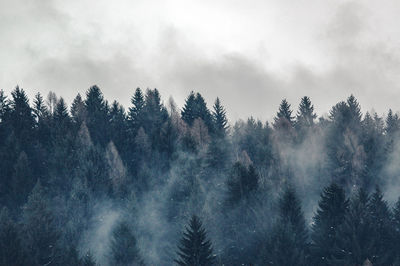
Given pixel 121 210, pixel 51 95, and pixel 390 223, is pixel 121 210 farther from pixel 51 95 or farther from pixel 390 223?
pixel 51 95

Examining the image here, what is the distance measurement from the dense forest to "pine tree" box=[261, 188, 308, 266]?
0.48 ft

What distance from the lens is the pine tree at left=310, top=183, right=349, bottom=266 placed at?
205ft

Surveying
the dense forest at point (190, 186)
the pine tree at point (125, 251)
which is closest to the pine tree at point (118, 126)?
the dense forest at point (190, 186)

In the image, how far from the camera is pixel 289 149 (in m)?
102

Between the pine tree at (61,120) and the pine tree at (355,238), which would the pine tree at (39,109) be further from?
the pine tree at (355,238)

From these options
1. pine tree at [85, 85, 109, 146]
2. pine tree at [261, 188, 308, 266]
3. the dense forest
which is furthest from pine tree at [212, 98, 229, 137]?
pine tree at [261, 188, 308, 266]

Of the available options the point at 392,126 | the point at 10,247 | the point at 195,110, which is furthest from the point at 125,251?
the point at 392,126

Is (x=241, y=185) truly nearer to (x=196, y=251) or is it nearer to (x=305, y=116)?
(x=196, y=251)

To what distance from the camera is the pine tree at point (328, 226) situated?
6262 cm

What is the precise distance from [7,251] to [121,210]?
24078 millimetres

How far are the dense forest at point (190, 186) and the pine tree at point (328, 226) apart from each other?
0.13 meters

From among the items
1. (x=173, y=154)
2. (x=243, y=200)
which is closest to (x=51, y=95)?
(x=173, y=154)

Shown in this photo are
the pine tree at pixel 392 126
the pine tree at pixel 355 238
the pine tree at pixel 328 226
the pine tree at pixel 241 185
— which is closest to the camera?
the pine tree at pixel 355 238

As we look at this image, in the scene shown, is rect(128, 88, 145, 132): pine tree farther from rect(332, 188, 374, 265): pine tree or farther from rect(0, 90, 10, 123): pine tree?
rect(332, 188, 374, 265): pine tree
